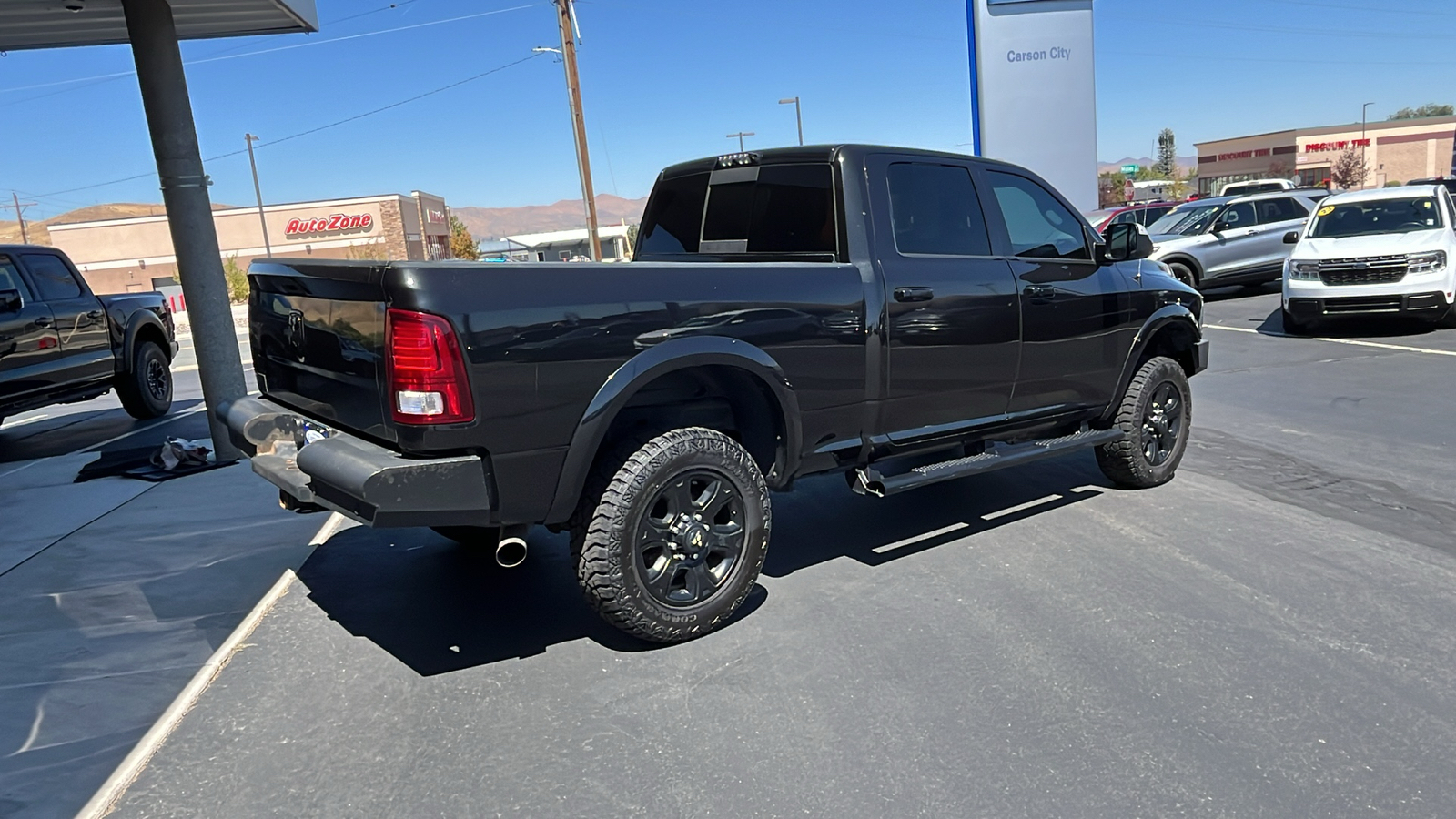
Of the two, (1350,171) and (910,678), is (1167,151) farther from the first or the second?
(910,678)

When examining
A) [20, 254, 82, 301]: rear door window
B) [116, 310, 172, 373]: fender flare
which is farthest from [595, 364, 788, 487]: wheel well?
[116, 310, 172, 373]: fender flare

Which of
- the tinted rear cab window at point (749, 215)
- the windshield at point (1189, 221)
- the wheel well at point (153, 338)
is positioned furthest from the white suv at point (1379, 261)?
the wheel well at point (153, 338)

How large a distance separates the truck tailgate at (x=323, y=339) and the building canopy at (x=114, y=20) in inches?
188

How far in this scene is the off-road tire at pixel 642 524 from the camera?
3.88 m

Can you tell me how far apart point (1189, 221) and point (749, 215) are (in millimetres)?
14380

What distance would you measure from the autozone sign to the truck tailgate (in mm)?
68530

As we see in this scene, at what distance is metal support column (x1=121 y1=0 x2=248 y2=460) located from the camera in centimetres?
736

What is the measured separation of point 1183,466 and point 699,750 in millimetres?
4731

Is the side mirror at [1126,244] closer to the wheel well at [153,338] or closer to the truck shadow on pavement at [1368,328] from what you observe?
the truck shadow on pavement at [1368,328]

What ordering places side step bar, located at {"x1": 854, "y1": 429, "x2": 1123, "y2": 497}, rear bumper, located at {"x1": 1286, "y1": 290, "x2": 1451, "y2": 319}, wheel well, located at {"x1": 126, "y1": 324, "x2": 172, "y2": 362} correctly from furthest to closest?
rear bumper, located at {"x1": 1286, "y1": 290, "x2": 1451, "y2": 319} < wheel well, located at {"x1": 126, "y1": 324, "x2": 172, "y2": 362} < side step bar, located at {"x1": 854, "y1": 429, "x2": 1123, "y2": 497}

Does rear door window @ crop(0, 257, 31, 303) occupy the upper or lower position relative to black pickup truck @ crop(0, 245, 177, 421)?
upper

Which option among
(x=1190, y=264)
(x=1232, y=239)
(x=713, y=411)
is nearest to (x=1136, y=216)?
(x=1232, y=239)

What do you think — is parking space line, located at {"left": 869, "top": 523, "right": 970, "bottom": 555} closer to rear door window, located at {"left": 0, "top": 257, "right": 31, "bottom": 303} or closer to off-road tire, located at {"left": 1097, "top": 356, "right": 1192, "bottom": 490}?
off-road tire, located at {"left": 1097, "top": 356, "right": 1192, "bottom": 490}

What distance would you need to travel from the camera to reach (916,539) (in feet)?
17.9
